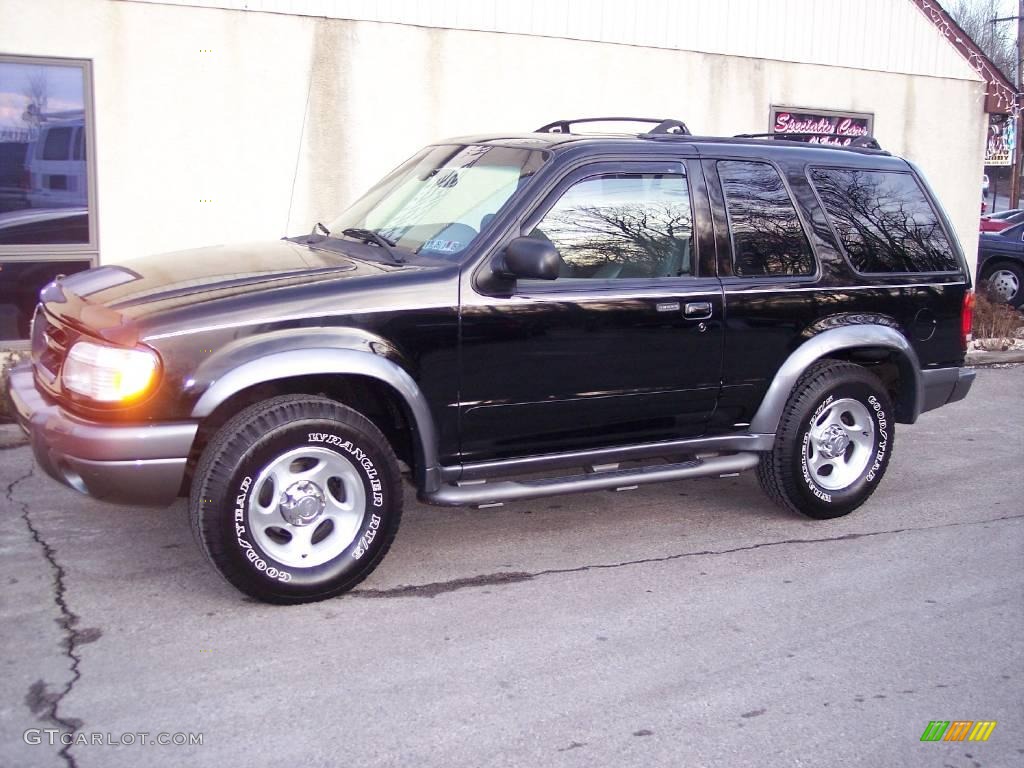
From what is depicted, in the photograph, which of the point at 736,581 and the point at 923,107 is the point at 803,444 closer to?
the point at 736,581

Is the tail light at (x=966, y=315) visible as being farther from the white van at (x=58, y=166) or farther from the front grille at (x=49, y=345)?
the white van at (x=58, y=166)

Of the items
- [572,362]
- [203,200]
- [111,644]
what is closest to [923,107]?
[203,200]

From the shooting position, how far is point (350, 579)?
15.4 ft

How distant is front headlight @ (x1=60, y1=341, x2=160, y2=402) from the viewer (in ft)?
13.8

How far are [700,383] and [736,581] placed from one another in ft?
3.17

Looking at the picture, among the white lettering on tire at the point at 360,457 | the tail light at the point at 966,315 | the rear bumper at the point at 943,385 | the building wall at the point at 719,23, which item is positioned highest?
the building wall at the point at 719,23

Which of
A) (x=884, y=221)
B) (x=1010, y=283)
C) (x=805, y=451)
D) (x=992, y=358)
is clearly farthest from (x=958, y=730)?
(x=1010, y=283)

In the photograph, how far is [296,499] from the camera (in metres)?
4.55

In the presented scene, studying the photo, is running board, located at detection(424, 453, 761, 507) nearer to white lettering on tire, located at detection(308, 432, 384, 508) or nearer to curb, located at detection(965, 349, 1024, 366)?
white lettering on tire, located at detection(308, 432, 384, 508)

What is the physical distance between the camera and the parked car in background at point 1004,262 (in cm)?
1526

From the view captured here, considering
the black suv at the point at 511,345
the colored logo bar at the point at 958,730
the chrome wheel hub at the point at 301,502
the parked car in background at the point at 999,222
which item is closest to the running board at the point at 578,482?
the black suv at the point at 511,345

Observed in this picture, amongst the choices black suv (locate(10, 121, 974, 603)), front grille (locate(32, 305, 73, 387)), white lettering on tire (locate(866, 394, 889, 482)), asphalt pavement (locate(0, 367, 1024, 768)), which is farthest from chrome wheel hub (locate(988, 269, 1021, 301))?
front grille (locate(32, 305, 73, 387))

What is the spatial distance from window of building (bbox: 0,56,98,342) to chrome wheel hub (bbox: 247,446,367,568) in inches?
183

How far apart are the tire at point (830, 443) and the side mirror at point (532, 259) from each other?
5.72ft
